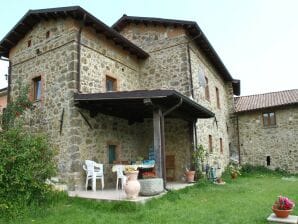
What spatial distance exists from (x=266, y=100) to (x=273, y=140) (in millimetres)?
3037

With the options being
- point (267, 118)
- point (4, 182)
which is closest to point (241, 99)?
point (267, 118)

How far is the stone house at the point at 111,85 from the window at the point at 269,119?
5289 mm

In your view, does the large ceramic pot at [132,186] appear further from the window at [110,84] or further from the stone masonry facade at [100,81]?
the window at [110,84]

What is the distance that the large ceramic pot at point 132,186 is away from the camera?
6.88 meters

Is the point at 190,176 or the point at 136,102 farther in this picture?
the point at 190,176

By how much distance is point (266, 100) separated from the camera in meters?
19.3

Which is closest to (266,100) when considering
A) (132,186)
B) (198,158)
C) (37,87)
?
(198,158)

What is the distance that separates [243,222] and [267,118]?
1385cm

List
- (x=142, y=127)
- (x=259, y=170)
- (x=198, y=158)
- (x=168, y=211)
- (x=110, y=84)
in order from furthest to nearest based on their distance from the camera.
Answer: (x=259, y=170) → (x=142, y=127) → (x=110, y=84) → (x=198, y=158) → (x=168, y=211)

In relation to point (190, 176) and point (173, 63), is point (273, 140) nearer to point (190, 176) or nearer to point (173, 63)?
point (173, 63)

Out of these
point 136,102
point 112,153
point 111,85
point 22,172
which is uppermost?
point 111,85

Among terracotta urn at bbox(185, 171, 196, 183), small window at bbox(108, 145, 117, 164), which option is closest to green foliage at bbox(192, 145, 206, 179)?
terracotta urn at bbox(185, 171, 196, 183)

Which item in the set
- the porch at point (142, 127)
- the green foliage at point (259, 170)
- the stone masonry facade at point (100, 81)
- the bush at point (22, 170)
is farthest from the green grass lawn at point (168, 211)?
the green foliage at point (259, 170)

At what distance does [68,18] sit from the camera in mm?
9844
